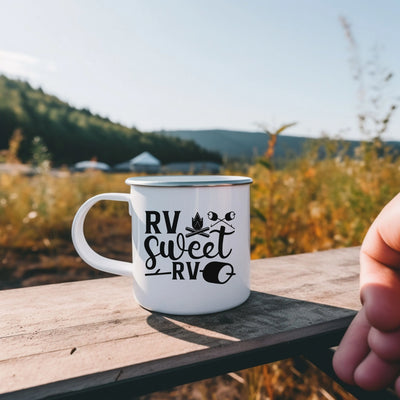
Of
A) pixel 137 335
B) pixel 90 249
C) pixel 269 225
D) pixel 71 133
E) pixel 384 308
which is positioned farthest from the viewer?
pixel 71 133

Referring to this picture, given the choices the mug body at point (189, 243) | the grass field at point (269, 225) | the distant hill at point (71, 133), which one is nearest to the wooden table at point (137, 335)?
the mug body at point (189, 243)

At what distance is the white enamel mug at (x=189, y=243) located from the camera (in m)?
0.66

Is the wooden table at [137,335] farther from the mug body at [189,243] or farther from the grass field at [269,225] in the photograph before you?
the grass field at [269,225]

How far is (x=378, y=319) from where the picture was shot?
484 mm

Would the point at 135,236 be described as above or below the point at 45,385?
above

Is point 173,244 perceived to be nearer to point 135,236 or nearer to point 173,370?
point 135,236

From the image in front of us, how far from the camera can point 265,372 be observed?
1.42 m

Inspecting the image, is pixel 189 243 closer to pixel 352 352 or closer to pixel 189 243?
pixel 189 243

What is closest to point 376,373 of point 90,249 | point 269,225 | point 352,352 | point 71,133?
point 352,352

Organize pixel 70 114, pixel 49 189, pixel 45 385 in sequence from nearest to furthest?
pixel 45 385, pixel 49 189, pixel 70 114

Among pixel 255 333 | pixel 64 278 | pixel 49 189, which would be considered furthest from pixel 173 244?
pixel 49 189

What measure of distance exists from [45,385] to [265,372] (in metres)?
1.12

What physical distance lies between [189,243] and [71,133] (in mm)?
26325

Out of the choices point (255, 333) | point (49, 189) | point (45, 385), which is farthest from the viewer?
point (49, 189)
